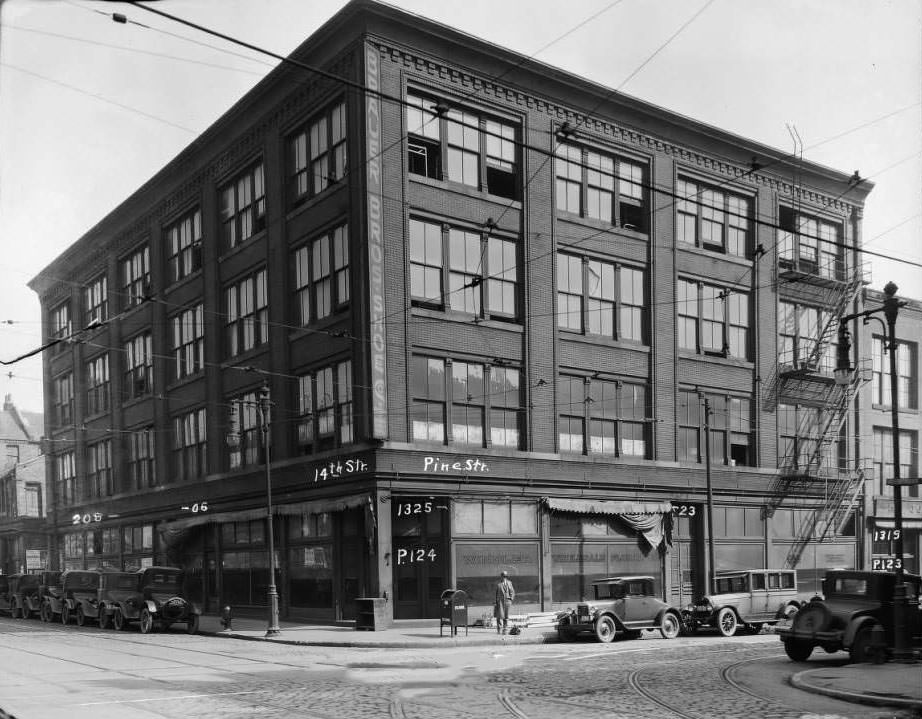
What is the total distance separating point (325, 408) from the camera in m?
33.2

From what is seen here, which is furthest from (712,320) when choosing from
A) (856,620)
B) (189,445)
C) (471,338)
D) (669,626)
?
(189,445)

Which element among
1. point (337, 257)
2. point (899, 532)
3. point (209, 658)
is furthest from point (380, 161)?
point (899, 532)

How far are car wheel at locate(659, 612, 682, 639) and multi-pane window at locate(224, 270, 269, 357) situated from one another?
57.4 ft

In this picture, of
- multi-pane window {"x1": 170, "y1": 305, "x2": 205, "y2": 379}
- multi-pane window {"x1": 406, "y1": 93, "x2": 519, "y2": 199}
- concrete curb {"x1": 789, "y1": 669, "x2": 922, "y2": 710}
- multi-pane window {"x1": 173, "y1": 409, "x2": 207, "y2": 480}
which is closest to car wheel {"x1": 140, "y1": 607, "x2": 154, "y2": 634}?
multi-pane window {"x1": 173, "y1": 409, "x2": 207, "y2": 480}

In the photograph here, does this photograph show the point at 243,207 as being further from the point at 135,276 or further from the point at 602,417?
the point at 602,417

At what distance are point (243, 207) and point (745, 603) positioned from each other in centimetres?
2301

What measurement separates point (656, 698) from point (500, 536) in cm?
1792

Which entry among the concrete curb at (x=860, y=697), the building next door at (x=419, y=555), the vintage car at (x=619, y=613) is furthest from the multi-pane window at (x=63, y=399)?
the concrete curb at (x=860, y=697)

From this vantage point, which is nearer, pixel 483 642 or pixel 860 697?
pixel 860 697

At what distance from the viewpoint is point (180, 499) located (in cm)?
4309

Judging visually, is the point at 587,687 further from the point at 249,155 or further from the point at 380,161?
the point at 249,155

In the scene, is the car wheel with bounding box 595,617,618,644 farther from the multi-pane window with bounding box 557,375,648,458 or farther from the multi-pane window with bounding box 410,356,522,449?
the multi-pane window with bounding box 557,375,648,458

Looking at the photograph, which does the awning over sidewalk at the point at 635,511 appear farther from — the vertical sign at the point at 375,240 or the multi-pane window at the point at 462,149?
the multi-pane window at the point at 462,149

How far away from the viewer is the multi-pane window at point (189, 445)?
42031 millimetres
